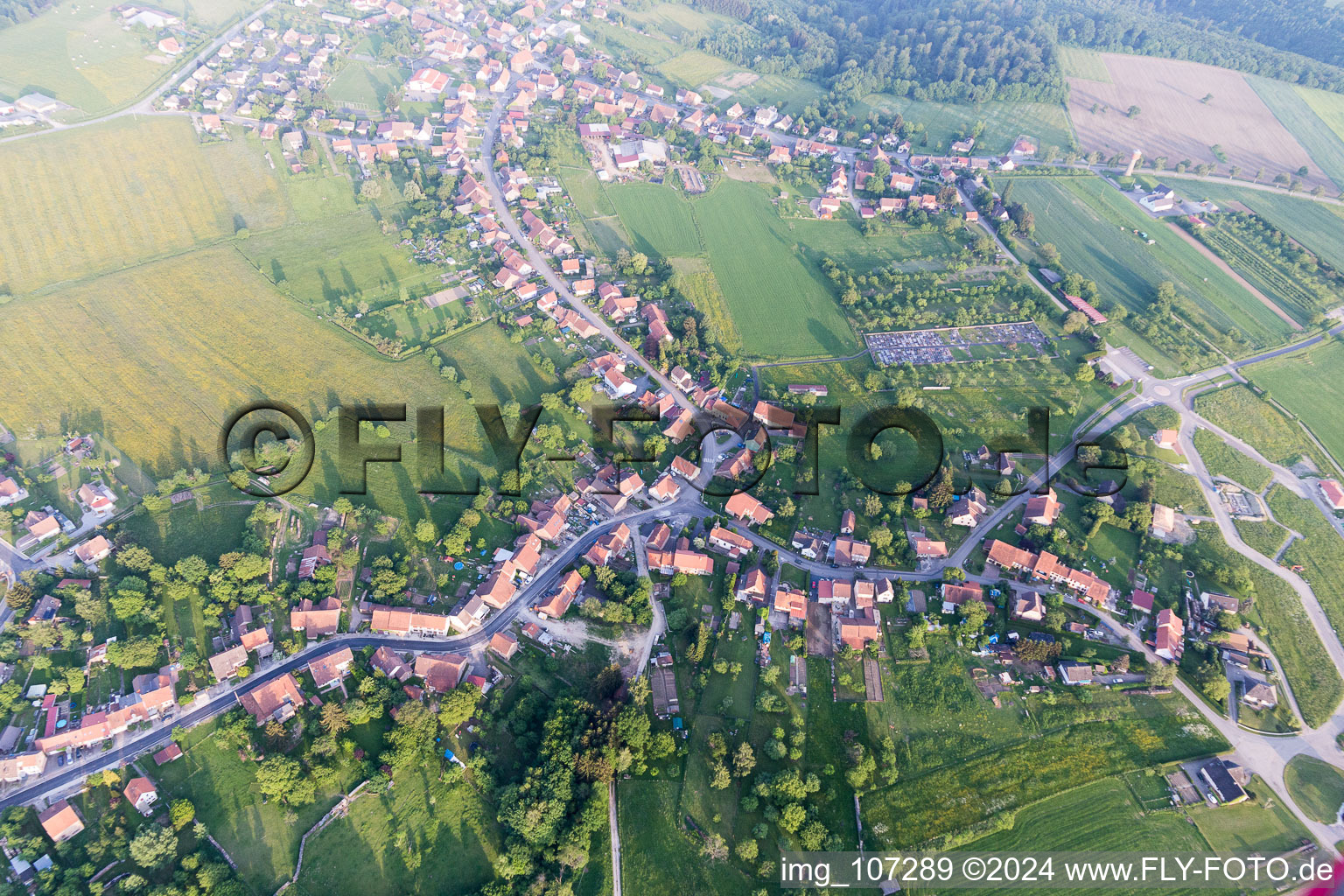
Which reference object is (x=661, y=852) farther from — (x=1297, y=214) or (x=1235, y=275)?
(x=1297, y=214)

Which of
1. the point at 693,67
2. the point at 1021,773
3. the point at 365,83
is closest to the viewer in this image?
the point at 1021,773

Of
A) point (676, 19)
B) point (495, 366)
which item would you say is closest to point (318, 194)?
point (495, 366)

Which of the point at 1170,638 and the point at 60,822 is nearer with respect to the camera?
the point at 60,822

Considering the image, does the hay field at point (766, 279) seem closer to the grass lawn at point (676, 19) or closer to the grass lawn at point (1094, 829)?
the grass lawn at point (1094, 829)

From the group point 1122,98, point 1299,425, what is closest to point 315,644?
point 1299,425

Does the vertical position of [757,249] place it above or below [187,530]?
above

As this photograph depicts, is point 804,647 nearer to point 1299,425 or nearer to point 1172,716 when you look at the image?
point 1172,716

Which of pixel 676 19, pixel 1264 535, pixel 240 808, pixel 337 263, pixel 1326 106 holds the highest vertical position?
pixel 676 19
